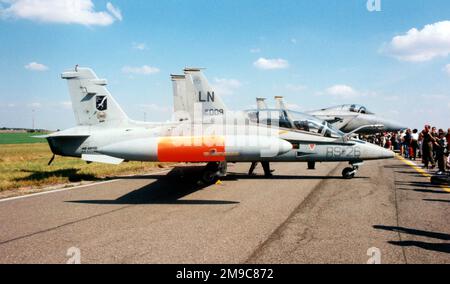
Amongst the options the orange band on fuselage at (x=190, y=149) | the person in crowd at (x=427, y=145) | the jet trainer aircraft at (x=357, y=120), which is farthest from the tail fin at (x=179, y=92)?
the orange band on fuselage at (x=190, y=149)

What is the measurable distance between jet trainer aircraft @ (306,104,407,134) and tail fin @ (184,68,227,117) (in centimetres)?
776

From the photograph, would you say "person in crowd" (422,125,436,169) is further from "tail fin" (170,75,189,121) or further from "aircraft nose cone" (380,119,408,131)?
"tail fin" (170,75,189,121)

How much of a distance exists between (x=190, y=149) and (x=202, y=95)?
37.5 feet

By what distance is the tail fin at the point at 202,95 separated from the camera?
18109 millimetres

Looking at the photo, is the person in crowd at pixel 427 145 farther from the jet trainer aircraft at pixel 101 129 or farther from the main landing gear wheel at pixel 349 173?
the jet trainer aircraft at pixel 101 129

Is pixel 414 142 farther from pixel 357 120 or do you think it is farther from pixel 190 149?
pixel 190 149

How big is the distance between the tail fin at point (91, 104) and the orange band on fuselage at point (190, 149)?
621 cm

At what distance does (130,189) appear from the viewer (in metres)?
9.85

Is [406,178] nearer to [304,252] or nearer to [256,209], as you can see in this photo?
[256,209]

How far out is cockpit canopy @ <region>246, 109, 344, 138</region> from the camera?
11.1 m

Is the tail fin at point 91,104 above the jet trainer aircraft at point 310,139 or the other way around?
above

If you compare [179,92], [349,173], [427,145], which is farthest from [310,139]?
[179,92]

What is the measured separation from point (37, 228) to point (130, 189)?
427 centimetres
